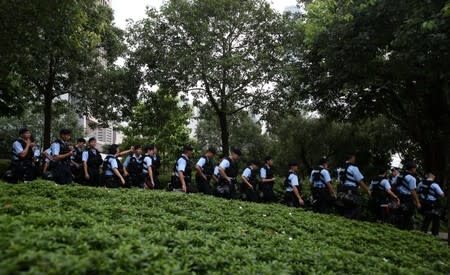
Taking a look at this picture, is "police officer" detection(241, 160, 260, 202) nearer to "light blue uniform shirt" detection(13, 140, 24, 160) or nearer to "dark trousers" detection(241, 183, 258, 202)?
"dark trousers" detection(241, 183, 258, 202)

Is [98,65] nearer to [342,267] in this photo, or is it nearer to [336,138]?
[336,138]

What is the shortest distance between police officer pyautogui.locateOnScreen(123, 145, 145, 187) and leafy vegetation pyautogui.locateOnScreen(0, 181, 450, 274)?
4849 mm

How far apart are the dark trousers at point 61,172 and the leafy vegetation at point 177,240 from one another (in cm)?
252

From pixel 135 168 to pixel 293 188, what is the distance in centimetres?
559

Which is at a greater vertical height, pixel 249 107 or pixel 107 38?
pixel 107 38

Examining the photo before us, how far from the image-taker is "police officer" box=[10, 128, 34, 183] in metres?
11.0

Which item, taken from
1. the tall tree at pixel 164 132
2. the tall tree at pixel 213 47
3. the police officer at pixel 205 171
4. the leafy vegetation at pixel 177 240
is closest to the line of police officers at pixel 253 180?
the police officer at pixel 205 171

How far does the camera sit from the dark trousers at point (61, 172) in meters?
11.6

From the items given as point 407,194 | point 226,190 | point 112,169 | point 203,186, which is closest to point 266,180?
point 226,190

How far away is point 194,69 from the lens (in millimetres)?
19000

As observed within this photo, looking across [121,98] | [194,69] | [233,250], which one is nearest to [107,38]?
[121,98]

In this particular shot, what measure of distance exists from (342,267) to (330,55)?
6.89 m

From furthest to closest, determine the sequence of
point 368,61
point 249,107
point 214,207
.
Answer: point 249,107 < point 368,61 < point 214,207

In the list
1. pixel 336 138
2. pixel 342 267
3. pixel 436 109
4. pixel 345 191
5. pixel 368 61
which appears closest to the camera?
pixel 342 267
